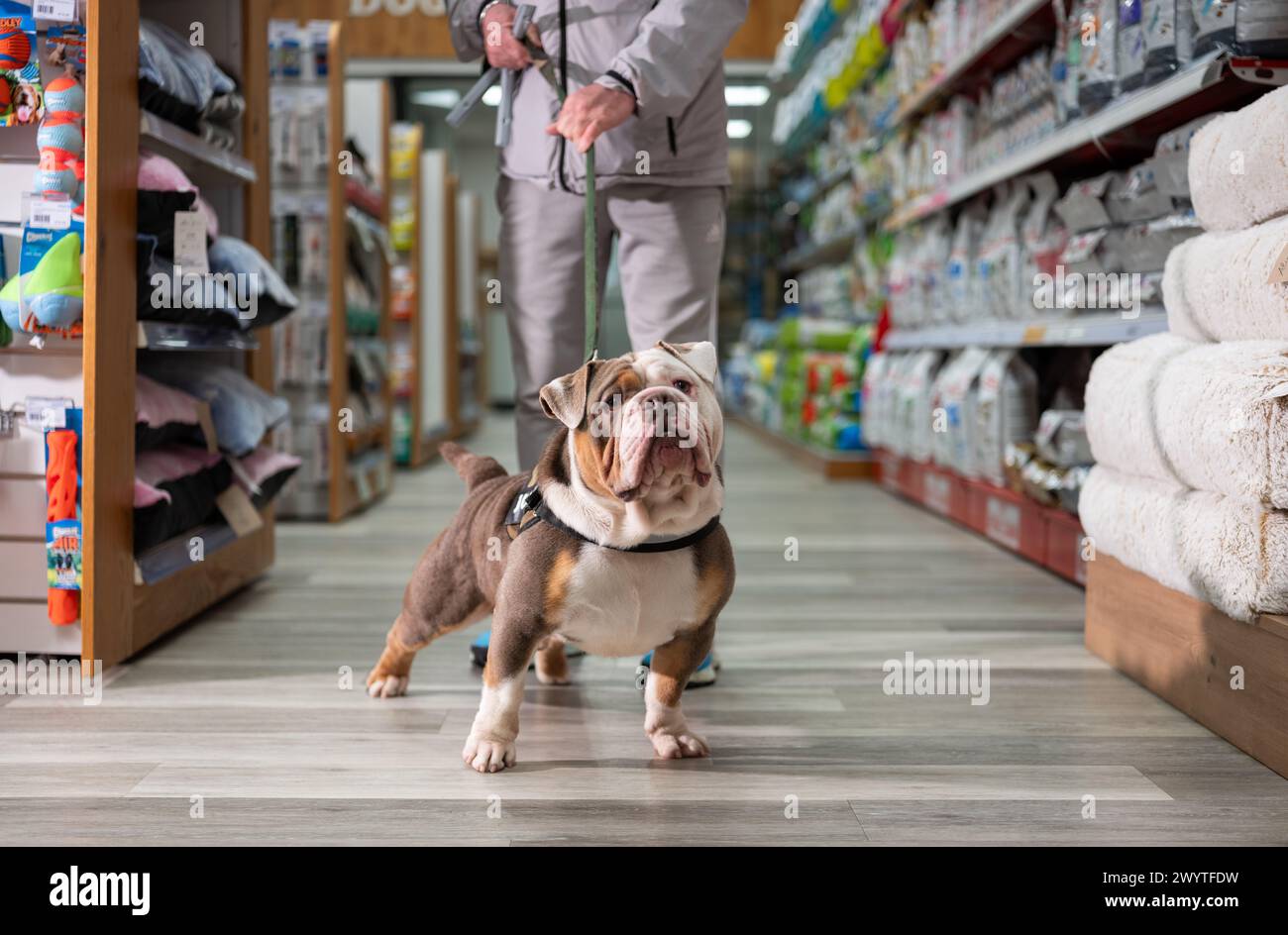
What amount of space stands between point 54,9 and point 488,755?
137 cm

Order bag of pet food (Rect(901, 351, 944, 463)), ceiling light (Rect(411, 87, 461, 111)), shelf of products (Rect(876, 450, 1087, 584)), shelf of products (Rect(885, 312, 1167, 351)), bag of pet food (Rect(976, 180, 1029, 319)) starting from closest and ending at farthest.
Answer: shelf of products (Rect(885, 312, 1167, 351))
shelf of products (Rect(876, 450, 1087, 584))
bag of pet food (Rect(976, 180, 1029, 319))
bag of pet food (Rect(901, 351, 944, 463))
ceiling light (Rect(411, 87, 461, 111))

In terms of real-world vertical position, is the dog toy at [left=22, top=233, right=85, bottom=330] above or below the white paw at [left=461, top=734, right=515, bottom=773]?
above

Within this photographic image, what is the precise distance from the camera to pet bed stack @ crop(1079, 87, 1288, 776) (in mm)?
1646

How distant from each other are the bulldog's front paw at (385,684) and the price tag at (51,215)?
879 millimetres

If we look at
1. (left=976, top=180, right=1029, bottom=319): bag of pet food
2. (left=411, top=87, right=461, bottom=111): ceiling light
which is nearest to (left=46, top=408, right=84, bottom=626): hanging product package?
(left=976, top=180, right=1029, bottom=319): bag of pet food

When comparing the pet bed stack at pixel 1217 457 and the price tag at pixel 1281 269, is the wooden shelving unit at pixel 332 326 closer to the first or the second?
the pet bed stack at pixel 1217 457

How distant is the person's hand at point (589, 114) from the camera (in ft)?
6.07

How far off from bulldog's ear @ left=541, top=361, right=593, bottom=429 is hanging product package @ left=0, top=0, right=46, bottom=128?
45.5 inches

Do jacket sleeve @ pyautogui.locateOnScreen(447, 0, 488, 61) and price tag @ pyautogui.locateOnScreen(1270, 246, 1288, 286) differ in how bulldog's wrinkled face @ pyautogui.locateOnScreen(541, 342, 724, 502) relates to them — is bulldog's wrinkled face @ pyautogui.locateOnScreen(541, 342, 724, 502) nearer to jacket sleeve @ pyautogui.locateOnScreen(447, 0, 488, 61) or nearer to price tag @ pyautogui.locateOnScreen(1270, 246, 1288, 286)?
price tag @ pyautogui.locateOnScreen(1270, 246, 1288, 286)

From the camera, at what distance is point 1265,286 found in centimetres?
169

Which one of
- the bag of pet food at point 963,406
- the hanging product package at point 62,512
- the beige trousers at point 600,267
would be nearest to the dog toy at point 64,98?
the hanging product package at point 62,512

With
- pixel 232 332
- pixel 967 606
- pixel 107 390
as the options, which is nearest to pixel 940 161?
pixel 967 606

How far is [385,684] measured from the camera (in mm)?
2041

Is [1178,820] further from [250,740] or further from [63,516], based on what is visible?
[63,516]
